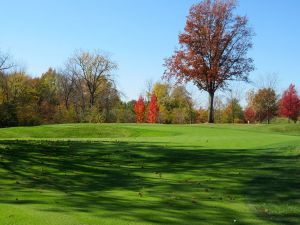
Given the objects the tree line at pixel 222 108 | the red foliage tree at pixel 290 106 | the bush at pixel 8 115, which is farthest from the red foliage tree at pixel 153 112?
the bush at pixel 8 115

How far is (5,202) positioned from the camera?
372 inches

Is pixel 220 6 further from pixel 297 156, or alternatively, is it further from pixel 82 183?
→ pixel 82 183

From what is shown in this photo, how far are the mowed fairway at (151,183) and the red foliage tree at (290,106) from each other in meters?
56.1

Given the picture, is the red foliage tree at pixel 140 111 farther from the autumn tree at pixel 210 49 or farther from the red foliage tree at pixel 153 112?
the autumn tree at pixel 210 49

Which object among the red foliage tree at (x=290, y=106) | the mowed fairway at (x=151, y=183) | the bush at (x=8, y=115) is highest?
the red foliage tree at (x=290, y=106)

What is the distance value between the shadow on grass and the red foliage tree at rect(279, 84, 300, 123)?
59276 millimetres

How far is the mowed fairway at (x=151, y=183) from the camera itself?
28.5 ft

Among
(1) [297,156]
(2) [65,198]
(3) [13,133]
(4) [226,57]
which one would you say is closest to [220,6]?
(4) [226,57]

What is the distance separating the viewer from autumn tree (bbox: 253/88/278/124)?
79812mm

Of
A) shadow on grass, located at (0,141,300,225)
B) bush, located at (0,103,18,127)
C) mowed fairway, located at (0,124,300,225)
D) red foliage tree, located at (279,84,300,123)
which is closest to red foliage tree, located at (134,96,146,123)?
red foliage tree, located at (279,84,300,123)

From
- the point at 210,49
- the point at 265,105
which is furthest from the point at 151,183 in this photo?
the point at 265,105

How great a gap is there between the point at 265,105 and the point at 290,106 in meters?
5.51

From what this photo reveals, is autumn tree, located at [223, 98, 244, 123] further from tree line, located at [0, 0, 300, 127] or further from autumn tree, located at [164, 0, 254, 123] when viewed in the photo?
autumn tree, located at [164, 0, 254, 123]

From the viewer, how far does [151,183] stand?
12922mm
